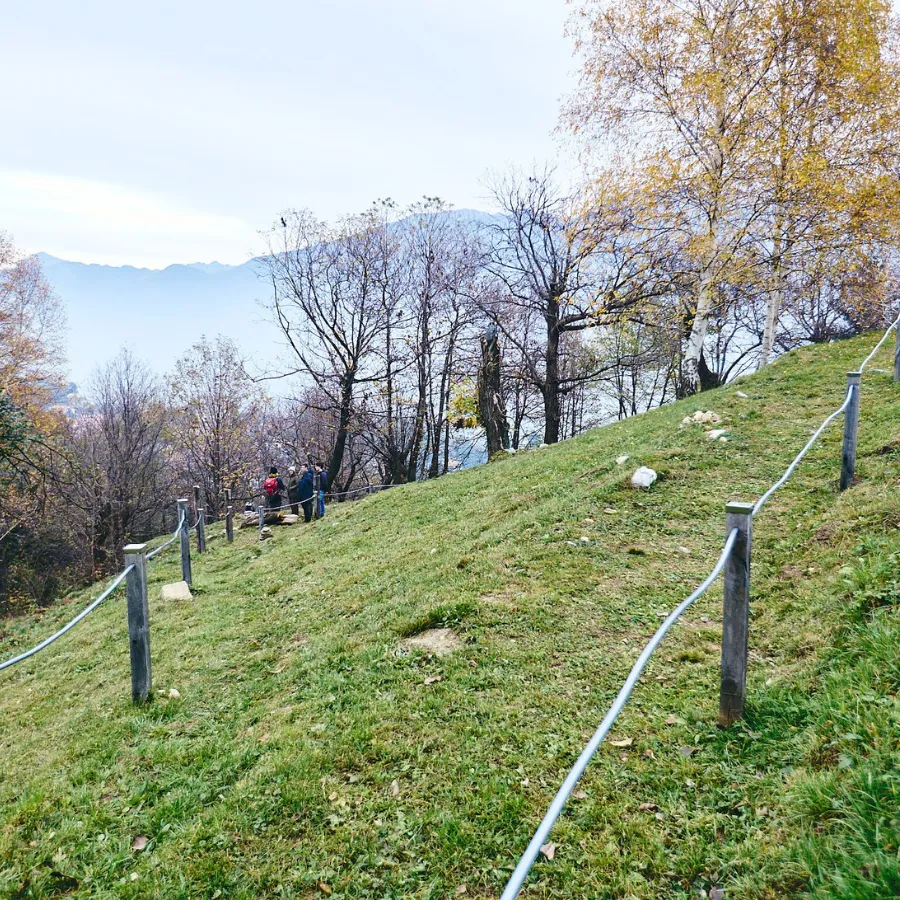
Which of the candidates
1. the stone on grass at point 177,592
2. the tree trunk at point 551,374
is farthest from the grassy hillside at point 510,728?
the tree trunk at point 551,374

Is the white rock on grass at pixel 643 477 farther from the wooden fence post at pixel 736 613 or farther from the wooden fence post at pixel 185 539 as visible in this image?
the wooden fence post at pixel 185 539

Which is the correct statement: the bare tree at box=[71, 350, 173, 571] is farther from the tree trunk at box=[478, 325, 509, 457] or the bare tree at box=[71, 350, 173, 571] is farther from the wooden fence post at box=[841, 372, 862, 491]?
the wooden fence post at box=[841, 372, 862, 491]

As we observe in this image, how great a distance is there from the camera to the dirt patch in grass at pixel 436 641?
4.54 meters

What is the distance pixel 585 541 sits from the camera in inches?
236

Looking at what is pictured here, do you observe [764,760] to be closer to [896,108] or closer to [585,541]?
[585,541]

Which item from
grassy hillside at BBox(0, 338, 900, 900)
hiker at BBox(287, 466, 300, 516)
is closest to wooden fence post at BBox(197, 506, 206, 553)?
hiker at BBox(287, 466, 300, 516)

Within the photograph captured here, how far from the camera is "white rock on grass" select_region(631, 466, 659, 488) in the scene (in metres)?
7.13

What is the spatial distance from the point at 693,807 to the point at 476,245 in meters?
23.5

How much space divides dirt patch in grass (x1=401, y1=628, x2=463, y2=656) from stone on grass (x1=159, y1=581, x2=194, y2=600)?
17.3 ft

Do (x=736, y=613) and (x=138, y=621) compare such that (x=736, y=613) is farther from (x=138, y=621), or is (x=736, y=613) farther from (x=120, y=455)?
(x=120, y=455)

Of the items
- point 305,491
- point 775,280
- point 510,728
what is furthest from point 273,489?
point 775,280

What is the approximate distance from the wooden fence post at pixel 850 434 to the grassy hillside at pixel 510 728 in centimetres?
16

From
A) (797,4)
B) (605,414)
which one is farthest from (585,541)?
(605,414)

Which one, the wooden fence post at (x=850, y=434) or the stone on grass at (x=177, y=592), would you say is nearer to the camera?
the wooden fence post at (x=850, y=434)
